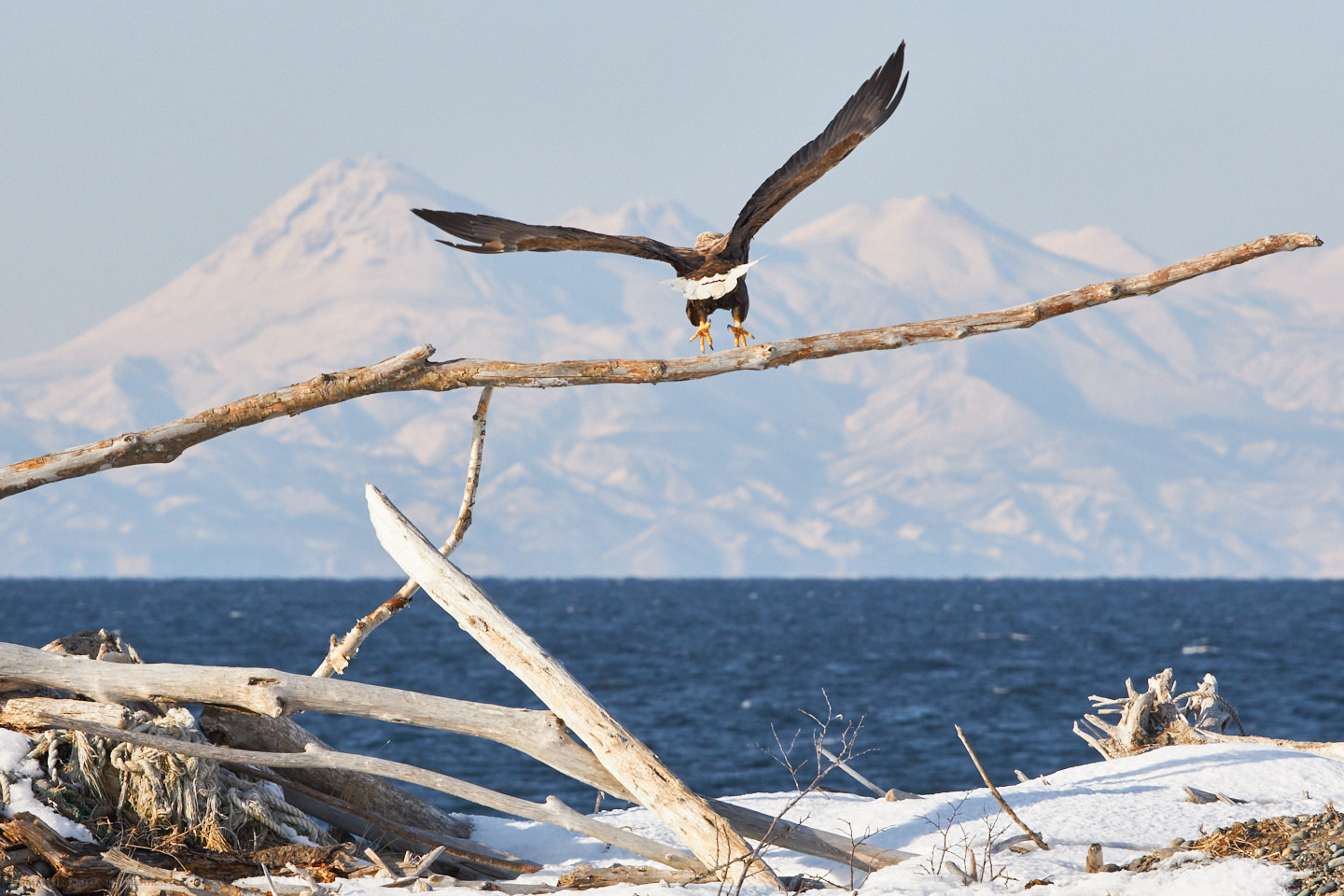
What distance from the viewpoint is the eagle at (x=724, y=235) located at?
6.14 m

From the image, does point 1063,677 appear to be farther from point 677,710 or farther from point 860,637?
point 860,637

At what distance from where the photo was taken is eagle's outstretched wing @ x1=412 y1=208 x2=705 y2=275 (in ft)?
19.7

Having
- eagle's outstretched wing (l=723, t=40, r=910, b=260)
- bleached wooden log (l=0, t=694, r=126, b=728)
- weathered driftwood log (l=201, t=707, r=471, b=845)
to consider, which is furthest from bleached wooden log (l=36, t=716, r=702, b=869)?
eagle's outstretched wing (l=723, t=40, r=910, b=260)

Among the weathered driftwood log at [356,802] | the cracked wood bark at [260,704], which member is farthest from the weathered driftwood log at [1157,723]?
the weathered driftwood log at [356,802]

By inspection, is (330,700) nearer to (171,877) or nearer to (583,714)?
(171,877)

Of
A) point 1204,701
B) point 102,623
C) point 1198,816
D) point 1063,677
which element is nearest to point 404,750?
point 1204,701

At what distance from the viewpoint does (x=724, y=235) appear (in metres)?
6.99

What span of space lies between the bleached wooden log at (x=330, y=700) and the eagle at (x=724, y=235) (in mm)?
2111

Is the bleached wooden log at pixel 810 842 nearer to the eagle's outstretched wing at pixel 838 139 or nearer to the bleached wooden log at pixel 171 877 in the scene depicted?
the bleached wooden log at pixel 171 877

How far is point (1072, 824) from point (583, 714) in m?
2.58

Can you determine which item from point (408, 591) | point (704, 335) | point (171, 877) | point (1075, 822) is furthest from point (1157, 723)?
point (171, 877)

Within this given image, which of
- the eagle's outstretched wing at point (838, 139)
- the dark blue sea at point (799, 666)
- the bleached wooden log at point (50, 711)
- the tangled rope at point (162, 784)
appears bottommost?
the dark blue sea at point (799, 666)

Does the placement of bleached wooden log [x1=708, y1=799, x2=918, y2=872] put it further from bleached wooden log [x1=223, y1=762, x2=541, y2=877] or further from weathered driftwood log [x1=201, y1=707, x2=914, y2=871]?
bleached wooden log [x1=223, y1=762, x2=541, y2=877]

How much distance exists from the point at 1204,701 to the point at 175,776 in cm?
670
